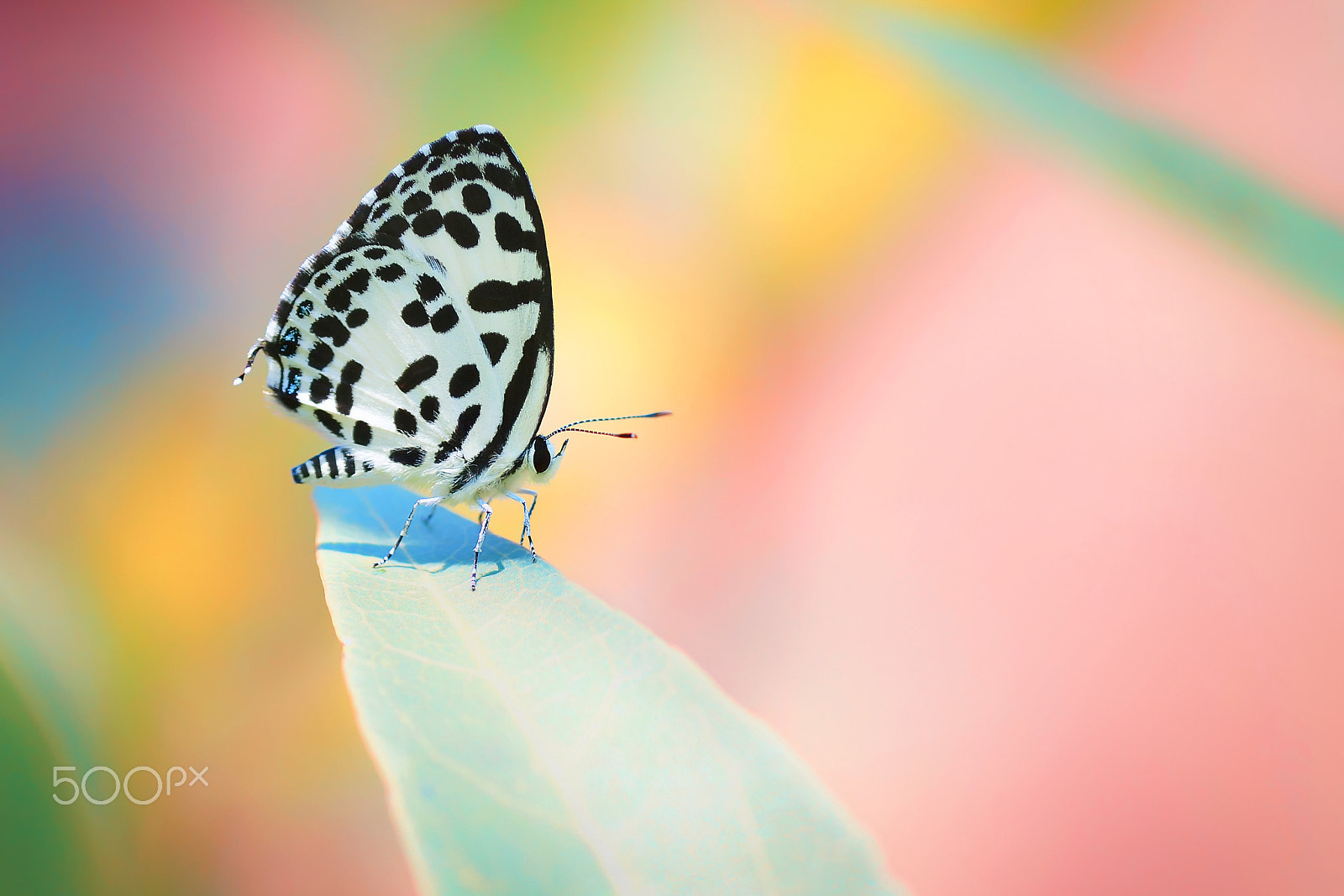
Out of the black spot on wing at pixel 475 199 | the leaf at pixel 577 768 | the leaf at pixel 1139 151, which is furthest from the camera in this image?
the leaf at pixel 1139 151

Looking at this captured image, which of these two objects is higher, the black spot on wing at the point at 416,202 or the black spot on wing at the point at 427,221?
the black spot on wing at the point at 416,202

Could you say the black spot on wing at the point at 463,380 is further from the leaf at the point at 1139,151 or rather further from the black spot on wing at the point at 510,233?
the leaf at the point at 1139,151

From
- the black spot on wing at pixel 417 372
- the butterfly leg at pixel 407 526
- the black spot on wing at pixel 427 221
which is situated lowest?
the butterfly leg at pixel 407 526

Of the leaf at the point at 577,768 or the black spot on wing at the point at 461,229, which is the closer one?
the leaf at the point at 577,768

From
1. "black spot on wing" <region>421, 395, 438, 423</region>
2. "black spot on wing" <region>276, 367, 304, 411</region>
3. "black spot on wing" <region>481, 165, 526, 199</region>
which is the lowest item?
"black spot on wing" <region>276, 367, 304, 411</region>

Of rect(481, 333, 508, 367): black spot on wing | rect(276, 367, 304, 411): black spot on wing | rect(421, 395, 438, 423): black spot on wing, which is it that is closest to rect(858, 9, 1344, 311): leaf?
rect(481, 333, 508, 367): black spot on wing

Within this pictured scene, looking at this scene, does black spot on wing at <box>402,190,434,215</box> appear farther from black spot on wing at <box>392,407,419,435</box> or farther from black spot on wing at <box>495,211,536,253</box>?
black spot on wing at <box>392,407,419,435</box>

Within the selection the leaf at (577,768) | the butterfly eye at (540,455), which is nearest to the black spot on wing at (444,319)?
the butterfly eye at (540,455)
